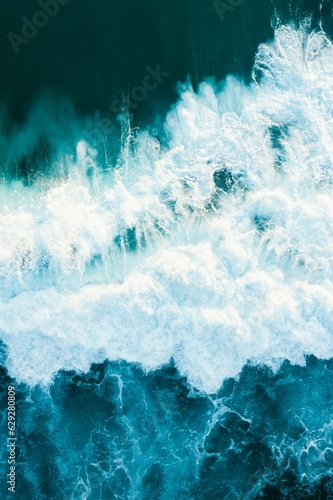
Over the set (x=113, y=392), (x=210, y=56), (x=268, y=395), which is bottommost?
(x=268, y=395)

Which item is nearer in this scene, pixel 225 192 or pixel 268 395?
pixel 268 395

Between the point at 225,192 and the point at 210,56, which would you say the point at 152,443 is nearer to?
the point at 225,192

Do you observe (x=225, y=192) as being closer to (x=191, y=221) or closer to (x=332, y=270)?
(x=191, y=221)

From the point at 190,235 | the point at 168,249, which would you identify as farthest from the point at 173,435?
the point at 190,235

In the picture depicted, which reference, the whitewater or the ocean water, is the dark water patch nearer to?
the ocean water

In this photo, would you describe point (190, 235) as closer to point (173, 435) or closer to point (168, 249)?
point (168, 249)

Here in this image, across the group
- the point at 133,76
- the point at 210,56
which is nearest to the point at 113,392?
the point at 133,76

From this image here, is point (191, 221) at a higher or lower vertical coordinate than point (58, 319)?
higher

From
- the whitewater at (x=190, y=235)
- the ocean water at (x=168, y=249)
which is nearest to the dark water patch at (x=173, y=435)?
the ocean water at (x=168, y=249)

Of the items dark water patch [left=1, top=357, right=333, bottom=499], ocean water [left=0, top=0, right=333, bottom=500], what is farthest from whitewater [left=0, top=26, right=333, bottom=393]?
dark water patch [left=1, top=357, right=333, bottom=499]
